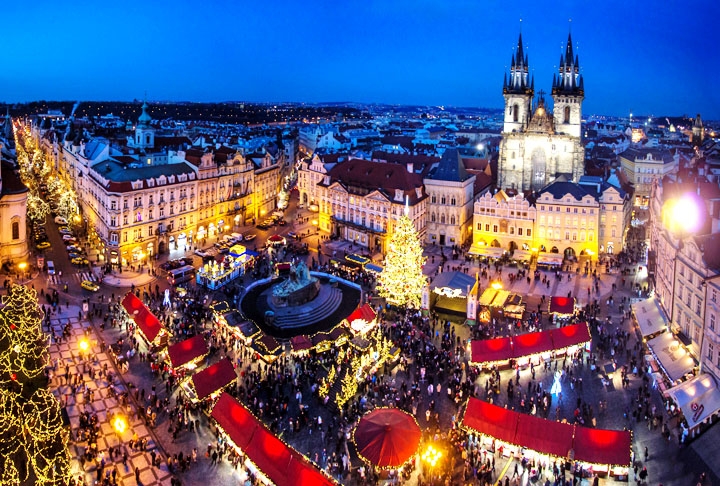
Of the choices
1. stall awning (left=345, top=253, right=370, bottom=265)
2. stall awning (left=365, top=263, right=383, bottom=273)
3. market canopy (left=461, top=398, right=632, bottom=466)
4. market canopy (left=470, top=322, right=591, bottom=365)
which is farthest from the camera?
stall awning (left=345, top=253, right=370, bottom=265)

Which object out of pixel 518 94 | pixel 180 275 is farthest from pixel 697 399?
pixel 518 94

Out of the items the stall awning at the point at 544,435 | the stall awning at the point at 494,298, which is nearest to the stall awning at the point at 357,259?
the stall awning at the point at 494,298

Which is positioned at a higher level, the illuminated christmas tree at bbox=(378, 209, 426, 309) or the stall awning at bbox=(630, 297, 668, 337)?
the illuminated christmas tree at bbox=(378, 209, 426, 309)

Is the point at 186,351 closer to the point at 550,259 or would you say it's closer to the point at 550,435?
the point at 550,435

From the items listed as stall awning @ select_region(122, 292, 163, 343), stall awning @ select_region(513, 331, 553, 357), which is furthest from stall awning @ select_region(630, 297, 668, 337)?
stall awning @ select_region(122, 292, 163, 343)

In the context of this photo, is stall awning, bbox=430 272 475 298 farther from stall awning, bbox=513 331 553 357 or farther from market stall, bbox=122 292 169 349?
market stall, bbox=122 292 169 349
